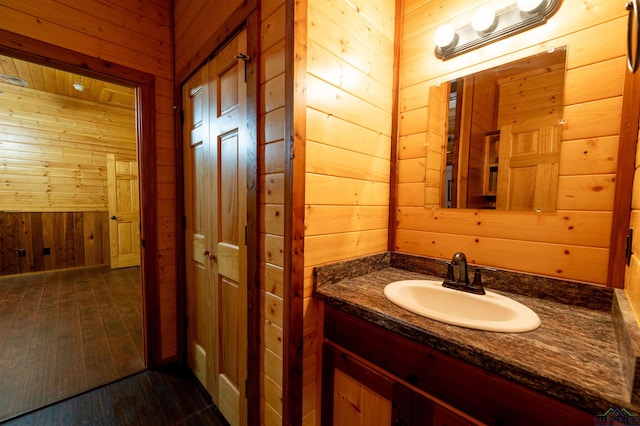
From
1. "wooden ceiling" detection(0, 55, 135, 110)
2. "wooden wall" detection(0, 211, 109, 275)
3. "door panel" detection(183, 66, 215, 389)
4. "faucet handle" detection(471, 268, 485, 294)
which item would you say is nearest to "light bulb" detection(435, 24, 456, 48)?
"faucet handle" detection(471, 268, 485, 294)

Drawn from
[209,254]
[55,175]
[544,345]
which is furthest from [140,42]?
[55,175]

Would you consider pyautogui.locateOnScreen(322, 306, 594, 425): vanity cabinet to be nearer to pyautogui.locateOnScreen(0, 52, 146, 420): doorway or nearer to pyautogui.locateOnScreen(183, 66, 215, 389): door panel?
pyautogui.locateOnScreen(183, 66, 215, 389): door panel

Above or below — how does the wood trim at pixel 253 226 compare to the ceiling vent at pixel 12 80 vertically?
below

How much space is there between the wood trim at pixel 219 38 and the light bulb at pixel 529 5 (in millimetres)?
1128

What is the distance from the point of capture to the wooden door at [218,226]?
1304mm

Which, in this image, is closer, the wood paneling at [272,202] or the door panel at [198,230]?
the wood paneling at [272,202]

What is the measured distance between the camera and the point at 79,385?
1717 millimetres

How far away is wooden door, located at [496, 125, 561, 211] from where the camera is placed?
1025 millimetres

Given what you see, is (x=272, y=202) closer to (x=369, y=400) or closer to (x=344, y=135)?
(x=344, y=135)

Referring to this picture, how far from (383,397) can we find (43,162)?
5877 mm

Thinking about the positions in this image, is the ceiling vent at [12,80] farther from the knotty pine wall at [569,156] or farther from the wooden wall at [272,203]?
the knotty pine wall at [569,156]

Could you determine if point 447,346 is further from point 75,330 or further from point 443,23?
point 75,330

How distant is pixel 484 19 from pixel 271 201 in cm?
127

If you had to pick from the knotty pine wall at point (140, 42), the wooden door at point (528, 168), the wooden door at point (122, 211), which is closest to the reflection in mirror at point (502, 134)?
the wooden door at point (528, 168)
